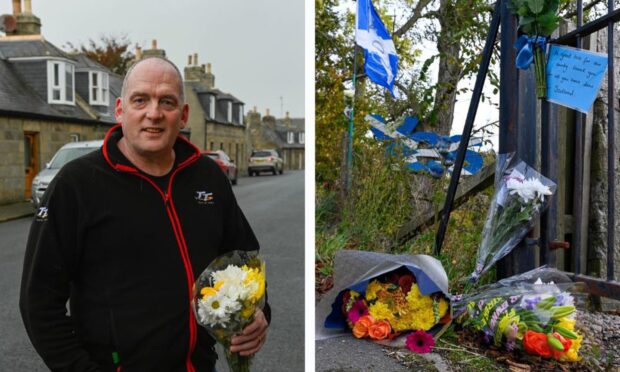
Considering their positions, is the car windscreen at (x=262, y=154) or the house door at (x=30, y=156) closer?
the house door at (x=30, y=156)

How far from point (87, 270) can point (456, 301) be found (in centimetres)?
145

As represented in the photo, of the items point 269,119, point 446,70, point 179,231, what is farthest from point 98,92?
point 179,231

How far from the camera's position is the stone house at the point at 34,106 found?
2.39m

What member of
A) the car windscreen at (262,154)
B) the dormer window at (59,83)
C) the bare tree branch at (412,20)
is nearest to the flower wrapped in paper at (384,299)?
the bare tree branch at (412,20)

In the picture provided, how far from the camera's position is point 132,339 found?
4.90 feet

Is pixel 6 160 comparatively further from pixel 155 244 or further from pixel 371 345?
pixel 371 345

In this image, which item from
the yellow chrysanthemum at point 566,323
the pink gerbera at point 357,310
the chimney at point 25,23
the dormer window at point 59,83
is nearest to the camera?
the yellow chrysanthemum at point 566,323

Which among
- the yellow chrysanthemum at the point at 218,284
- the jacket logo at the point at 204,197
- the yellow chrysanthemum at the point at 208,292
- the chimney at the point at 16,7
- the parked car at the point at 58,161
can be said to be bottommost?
the yellow chrysanthemum at the point at 208,292

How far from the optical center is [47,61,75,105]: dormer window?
4.21 meters

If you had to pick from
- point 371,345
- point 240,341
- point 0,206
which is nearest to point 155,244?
point 240,341

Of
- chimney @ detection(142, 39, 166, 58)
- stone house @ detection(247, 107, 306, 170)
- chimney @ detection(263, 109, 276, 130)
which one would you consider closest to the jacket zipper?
chimney @ detection(142, 39, 166, 58)

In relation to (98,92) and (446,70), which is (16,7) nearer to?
(98,92)

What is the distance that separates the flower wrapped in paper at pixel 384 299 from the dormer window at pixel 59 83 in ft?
7.58

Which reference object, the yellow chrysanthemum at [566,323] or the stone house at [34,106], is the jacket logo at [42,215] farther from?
the yellow chrysanthemum at [566,323]
